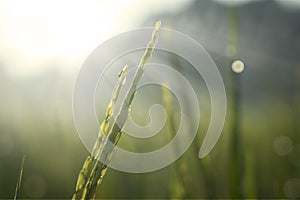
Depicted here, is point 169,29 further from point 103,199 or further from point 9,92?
point 9,92

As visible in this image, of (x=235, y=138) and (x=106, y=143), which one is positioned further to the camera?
(x=235, y=138)

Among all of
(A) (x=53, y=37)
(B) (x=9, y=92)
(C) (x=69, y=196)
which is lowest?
(C) (x=69, y=196)

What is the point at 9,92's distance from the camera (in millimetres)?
2801

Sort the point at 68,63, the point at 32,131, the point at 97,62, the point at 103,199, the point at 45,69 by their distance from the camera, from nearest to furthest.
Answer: the point at 103,199
the point at 97,62
the point at 68,63
the point at 45,69
the point at 32,131

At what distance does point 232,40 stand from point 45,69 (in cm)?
145

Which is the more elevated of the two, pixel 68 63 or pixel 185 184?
pixel 68 63

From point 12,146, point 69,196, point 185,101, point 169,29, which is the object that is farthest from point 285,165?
point 185,101

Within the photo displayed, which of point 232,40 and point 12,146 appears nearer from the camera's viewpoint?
point 232,40

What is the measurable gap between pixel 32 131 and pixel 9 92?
240 mm

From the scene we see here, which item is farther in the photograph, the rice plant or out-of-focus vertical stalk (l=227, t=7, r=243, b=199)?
out-of-focus vertical stalk (l=227, t=7, r=243, b=199)

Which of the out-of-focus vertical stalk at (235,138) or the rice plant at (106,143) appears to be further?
the out-of-focus vertical stalk at (235,138)

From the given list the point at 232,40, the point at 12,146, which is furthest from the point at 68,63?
the point at 232,40

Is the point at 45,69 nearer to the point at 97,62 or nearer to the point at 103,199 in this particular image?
the point at 97,62

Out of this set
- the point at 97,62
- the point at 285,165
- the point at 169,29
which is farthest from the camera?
the point at 285,165
